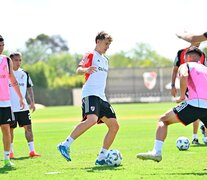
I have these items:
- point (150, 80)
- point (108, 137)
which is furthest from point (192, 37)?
point (150, 80)

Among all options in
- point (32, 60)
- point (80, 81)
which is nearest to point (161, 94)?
point (80, 81)

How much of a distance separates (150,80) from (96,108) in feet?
237

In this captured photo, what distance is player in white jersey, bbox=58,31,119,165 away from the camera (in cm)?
1127

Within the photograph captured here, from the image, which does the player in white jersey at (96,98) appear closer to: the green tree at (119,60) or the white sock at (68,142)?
the white sock at (68,142)

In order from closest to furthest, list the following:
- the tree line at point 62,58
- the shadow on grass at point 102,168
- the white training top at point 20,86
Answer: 1. the shadow on grass at point 102,168
2. the white training top at point 20,86
3. the tree line at point 62,58

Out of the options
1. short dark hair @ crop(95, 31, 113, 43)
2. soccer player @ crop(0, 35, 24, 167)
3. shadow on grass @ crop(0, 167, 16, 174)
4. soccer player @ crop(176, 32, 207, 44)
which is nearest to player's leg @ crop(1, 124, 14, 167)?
soccer player @ crop(0, 35, 24, 167)

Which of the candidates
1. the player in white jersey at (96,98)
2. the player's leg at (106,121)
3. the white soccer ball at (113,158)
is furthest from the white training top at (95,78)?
the white soccer ball at (113,158)

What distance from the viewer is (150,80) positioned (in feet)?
273

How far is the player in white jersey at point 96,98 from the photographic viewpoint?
11266mm

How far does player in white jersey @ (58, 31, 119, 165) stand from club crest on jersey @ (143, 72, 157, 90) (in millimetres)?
71093

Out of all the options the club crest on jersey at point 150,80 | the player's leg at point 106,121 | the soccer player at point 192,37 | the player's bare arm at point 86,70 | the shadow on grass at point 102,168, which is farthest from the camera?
the club crest on jersey at point 150,80

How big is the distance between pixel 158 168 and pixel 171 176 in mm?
1161

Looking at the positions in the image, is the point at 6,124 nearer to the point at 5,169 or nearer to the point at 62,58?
the point at 5,169

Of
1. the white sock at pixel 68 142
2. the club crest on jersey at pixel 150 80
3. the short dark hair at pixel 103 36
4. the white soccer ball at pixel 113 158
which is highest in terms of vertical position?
the short dark hair at pixel 103 36
